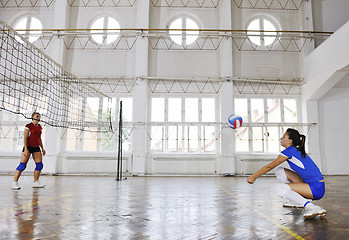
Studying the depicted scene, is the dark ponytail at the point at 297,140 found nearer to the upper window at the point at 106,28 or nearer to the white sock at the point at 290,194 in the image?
the white sock at the point at 290,194

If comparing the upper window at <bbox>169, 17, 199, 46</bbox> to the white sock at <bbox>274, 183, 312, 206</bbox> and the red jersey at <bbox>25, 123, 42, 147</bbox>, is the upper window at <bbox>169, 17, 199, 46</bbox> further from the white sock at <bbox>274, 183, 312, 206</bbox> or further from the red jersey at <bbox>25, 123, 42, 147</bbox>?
the white sock at <bbox>274, 183, 312, 206</bbox>

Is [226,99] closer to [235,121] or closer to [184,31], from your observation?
[235,121]

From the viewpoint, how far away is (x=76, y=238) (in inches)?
78.4

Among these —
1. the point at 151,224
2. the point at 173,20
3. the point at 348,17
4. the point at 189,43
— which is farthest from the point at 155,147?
the point at 348,17

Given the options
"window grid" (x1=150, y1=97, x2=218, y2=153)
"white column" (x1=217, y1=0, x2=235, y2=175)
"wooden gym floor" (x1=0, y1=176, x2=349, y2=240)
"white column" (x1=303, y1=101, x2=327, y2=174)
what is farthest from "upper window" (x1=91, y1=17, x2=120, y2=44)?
"wooden gym floor" (x1=0, y1=176, x2=349, y2=240)

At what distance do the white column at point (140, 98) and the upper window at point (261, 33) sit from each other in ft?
14.8

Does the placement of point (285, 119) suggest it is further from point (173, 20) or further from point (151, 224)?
point (151, 224)

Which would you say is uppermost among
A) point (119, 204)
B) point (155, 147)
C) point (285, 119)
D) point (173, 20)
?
point (173, 20)

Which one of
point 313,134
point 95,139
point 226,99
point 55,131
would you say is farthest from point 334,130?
point 55,131

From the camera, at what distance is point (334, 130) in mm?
10898

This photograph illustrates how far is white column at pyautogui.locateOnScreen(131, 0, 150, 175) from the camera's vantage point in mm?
10336

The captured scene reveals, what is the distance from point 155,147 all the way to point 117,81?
3.23m

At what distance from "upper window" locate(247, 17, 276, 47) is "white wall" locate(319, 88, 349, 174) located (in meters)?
3.37

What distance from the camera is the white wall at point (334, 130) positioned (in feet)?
35.0
